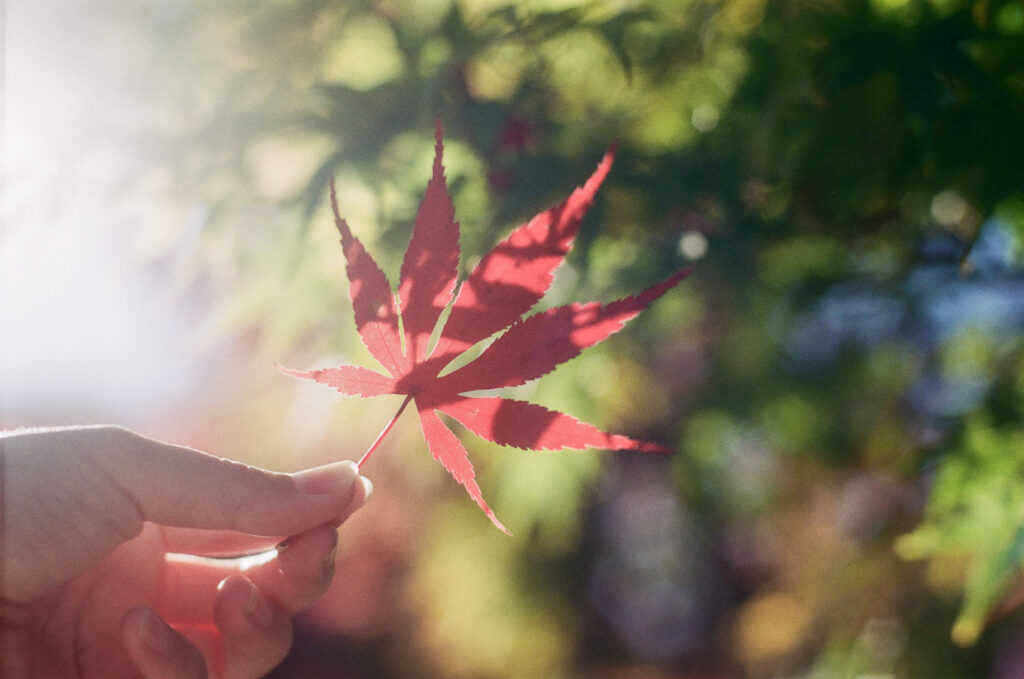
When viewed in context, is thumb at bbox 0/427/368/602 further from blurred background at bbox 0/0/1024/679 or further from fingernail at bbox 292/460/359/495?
blurred background at bbox 0/0/1024/679

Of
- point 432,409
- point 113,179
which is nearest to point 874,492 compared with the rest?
point 432,409

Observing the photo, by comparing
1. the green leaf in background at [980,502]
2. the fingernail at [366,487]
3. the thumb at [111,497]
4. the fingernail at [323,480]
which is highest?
the thumb at [111,497]

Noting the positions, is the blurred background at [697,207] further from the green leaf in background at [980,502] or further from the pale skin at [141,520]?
the pale skin at [141,520]

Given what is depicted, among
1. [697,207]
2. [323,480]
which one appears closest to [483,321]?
[323,480]

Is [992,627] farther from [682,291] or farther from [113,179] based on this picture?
[113,179]

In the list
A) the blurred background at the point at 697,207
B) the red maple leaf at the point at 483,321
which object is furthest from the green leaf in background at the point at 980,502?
the red maple leaf at the point at 483,321

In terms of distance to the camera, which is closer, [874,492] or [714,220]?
[714,220]
